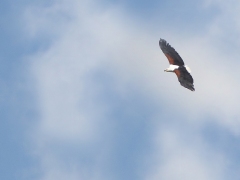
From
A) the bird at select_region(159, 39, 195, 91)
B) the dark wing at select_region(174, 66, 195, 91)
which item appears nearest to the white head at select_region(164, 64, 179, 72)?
the bird at select_region(159, 39, 195, 91)

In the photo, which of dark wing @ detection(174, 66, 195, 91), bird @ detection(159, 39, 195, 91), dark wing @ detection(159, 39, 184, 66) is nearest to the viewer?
dark wing @ detection(174, 66, 195, 91)

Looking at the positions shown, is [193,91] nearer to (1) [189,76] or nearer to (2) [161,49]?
(1) [189,76]

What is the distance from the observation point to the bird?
Answer: 97562 mm

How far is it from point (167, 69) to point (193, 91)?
7026 mm

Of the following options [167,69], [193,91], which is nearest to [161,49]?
[167,69]

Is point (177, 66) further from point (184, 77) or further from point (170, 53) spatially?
point (184, 77)

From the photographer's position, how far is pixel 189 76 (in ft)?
319

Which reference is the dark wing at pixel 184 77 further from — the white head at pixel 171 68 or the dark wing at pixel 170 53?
the dark wing at pixel 170 53

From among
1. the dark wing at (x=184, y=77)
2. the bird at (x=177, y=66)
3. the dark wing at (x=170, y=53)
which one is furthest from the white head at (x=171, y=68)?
the dark wing at (x=184, y=77)

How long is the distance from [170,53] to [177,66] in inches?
105

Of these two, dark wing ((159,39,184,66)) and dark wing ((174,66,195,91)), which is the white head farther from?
dark wing ((174,66,195,91))

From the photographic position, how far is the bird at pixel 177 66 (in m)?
97.6

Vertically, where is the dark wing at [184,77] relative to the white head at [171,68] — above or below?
below

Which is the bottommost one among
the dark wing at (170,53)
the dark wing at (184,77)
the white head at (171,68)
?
the dark wing at (184,77)
